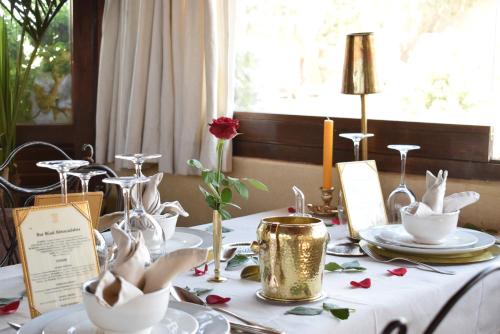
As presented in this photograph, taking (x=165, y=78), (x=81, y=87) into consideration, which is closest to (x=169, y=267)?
(x=165, y=78)

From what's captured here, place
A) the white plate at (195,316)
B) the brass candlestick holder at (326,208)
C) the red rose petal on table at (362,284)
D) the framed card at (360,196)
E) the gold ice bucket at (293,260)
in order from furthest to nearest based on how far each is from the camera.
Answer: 1. the brass candlestick holder at (326,208)
2. the framed card at (360,196)
3. the red rose petal on table at (362,284)
4. the gold ice bucket at (293,260)
5. the white plate at (195,316)

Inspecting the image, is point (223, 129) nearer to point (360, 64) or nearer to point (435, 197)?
point (435, 197)

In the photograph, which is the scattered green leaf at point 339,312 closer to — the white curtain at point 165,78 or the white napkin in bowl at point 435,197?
the white napkin in bowl at point 435,197

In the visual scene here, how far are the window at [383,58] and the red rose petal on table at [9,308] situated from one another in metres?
1.39

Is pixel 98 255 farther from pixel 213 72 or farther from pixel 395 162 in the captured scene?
pixel 213 72

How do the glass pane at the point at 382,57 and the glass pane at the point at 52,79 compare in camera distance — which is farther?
the glass pane at the point at 52,79

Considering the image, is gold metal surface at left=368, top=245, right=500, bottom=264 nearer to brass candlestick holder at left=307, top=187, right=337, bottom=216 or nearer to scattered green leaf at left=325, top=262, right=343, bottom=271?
scattered green leaf at left=325, top=262, right=343, bottom=271

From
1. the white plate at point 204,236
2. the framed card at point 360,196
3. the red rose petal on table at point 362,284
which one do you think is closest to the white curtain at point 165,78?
the framed card at point 360,196

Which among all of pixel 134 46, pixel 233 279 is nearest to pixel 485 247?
pixel 233 279

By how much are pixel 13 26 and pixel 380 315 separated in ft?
7.82

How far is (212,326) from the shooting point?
3.41 ft

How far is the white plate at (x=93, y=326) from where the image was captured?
101 centimetres

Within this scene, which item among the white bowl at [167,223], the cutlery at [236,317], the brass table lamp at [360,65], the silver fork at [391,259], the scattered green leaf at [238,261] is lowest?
the silver fork at [391,259]

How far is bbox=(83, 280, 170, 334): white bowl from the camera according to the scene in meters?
0.94
